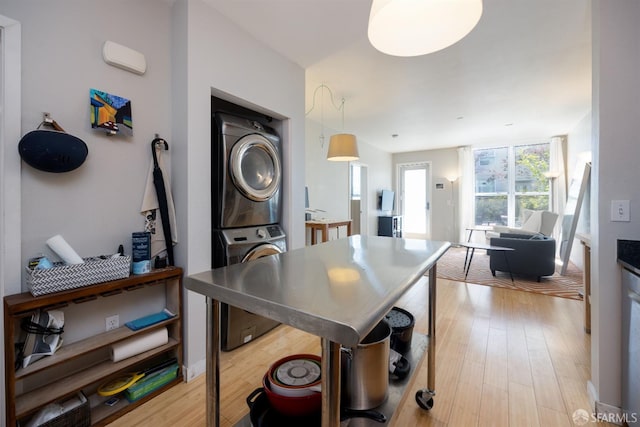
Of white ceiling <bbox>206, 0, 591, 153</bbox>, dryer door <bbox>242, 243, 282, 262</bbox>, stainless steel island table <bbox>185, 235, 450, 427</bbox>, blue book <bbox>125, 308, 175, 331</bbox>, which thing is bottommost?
blue book <bbox>125, 308, 175, 331</bbox>

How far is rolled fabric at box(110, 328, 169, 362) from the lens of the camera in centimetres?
149

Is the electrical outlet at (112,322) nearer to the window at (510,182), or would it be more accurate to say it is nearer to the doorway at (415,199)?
the doorway at (415,199)

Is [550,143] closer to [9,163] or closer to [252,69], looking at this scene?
[252,69]

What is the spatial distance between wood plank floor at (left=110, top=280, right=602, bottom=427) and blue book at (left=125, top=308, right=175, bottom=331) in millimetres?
455

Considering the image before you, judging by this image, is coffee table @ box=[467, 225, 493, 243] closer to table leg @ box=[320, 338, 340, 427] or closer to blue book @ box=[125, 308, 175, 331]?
blue book @ box=[125, 308, 175, 331]

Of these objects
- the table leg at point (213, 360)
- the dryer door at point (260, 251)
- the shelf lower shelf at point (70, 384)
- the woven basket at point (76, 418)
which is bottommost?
the woven basket at point (76, 418)

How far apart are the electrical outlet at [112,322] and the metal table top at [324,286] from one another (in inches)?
47.6

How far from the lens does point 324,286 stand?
80 cm

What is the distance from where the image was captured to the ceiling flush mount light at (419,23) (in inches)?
39.4

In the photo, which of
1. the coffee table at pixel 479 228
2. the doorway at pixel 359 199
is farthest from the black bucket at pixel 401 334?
the coffee table at pixel 479 228

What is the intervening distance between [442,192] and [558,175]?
2.40 metres

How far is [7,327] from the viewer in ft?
3.69

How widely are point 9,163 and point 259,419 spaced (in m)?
1.64

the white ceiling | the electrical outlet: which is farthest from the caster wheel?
the white ceiling
